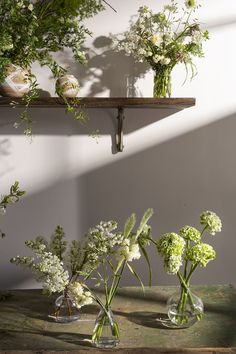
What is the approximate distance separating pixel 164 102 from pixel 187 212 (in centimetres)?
63

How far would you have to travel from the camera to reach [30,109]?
261cm

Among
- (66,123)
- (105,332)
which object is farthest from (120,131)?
(105,332)

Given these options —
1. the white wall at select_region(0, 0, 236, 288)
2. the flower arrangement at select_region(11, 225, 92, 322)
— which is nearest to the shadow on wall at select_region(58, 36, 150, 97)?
the white wall at select_region(0, 0, 236, 288)

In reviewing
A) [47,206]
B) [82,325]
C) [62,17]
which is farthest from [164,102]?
[82,325]

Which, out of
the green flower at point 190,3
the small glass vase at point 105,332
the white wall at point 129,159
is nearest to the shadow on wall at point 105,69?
the white wall at point 129,159

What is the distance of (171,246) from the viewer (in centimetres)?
178

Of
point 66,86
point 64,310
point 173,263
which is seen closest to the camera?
point 173,263

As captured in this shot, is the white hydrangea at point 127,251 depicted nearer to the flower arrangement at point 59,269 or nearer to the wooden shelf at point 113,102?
the flower arrangement at point 59,269

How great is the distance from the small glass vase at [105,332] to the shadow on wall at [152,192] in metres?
0.94

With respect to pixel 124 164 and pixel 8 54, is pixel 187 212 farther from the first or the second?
pixel 8 54

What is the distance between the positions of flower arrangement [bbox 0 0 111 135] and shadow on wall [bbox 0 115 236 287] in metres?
0.36

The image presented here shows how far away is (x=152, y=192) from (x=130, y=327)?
3.05 feet

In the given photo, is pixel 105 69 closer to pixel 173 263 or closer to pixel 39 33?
pixel 39 33

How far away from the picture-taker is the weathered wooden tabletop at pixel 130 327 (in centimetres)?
173
